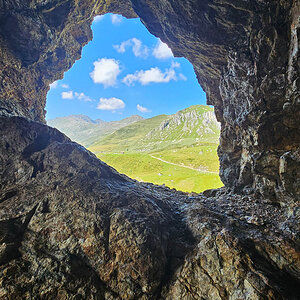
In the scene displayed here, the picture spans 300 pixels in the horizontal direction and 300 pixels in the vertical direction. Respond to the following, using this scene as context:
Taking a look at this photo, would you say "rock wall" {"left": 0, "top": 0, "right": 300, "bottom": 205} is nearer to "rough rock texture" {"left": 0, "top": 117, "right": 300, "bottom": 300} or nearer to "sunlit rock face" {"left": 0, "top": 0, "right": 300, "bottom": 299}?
"sunlit rock face" {"left": 0, "top": 0, "right": 300, "bottom": 299}

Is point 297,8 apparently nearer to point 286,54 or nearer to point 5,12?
point 286,54

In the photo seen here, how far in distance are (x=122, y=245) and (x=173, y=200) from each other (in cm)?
953

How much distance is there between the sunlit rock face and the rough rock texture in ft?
0.19

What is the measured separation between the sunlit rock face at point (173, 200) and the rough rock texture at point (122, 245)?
2.2 inches

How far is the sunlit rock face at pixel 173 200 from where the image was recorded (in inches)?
341

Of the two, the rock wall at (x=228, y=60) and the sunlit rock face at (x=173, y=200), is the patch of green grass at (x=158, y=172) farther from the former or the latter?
the sunlit rock face at (x=173, y=200)

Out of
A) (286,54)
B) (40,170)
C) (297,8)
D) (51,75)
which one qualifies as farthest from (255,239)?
(51,75)

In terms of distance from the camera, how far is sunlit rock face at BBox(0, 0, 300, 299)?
8.66m

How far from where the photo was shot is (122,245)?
390 inches

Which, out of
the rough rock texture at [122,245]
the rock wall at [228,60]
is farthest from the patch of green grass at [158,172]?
the rough rock texture at [122,245]

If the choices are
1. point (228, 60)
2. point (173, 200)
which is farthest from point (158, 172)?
point (228, 60)

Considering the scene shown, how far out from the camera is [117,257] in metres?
9.62

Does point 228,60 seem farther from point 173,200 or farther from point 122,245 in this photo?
point 122,245

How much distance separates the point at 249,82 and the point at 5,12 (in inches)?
972
